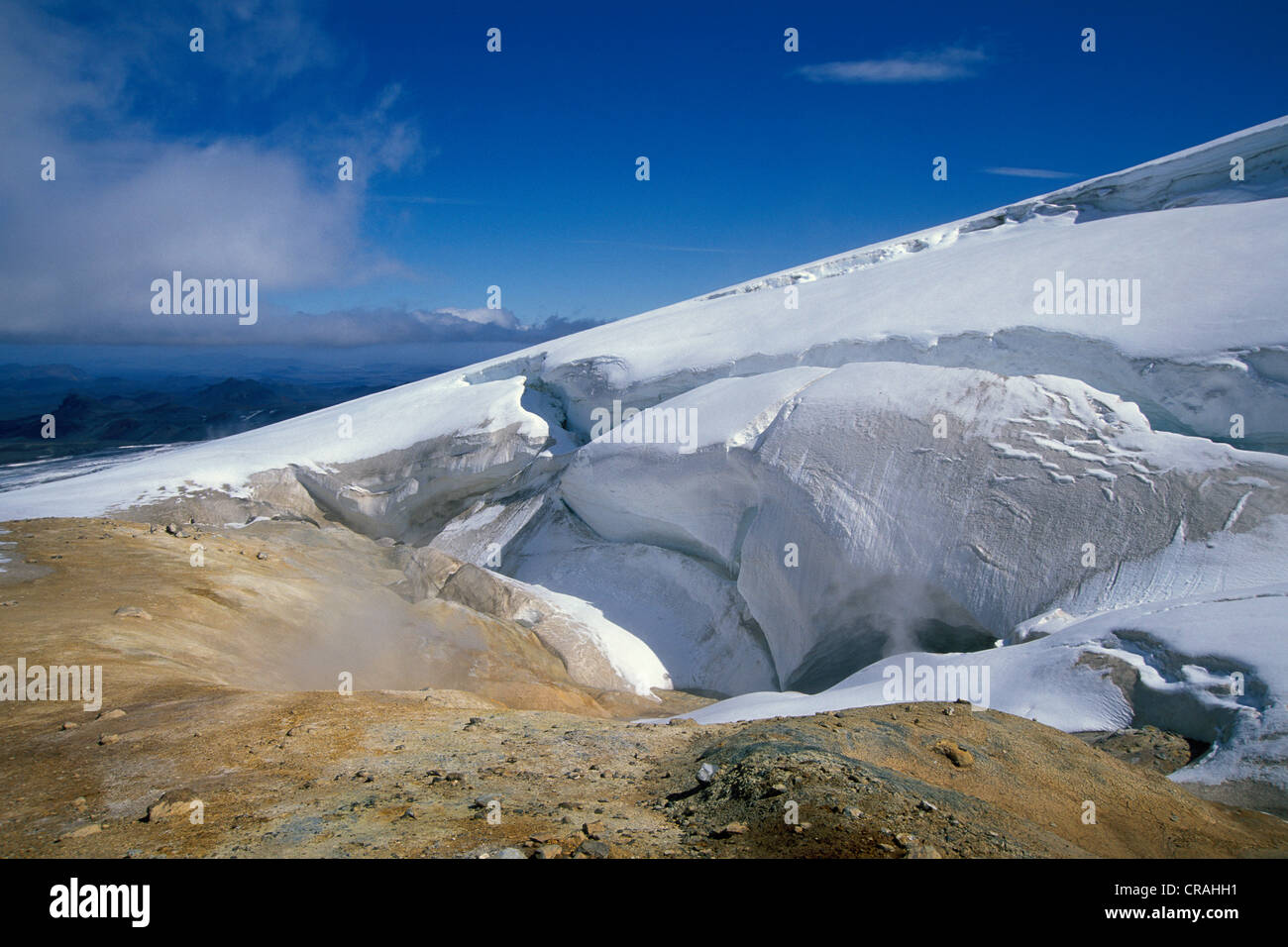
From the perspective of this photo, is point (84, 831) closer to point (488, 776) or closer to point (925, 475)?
point (488, 776)

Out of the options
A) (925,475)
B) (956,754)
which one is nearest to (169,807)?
(956,754)

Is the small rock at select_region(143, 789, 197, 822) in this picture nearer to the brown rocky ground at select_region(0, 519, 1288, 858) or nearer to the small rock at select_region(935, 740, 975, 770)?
the brown rocky ground at select_region(0, 519, 1288, 858)

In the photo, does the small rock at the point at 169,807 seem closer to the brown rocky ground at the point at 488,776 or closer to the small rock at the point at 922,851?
the brown rocky ground at the point at 488,776

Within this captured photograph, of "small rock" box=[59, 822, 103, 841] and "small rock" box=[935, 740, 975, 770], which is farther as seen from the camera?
"small rock" box=[935, 740, 975, 770]

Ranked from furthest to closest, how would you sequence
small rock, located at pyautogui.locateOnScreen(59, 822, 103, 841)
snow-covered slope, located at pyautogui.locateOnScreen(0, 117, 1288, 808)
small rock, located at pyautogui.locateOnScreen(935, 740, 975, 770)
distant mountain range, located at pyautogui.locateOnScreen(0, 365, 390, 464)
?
1. distant mountain range, located at pyautogui.locateOnScreen(0, 365, 390, 464)
2. snow-covered slope, located at pyautogui.locateOnScreen(0, 117, 1288, 808)
3. small rock, located at pyautogui.locateOnScreen(935, 740, 975, 770)
4. small rock, located at pyautogui.locateOnScreen(59, 822, 103, 841)

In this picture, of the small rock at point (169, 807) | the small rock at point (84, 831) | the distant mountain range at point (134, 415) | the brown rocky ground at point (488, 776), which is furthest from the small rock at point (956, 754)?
the distant mountain range at point (134, 415)

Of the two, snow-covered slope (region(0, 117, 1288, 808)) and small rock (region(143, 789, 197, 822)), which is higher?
snow-covered slope (region(0, 117, 1288, 808))

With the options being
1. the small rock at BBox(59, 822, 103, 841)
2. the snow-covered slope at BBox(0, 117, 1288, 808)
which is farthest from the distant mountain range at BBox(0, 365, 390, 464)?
the small rock at BBox(59, 822, 103, 841)

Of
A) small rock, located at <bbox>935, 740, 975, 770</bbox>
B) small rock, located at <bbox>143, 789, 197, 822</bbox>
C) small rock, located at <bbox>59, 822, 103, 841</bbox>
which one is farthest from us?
small rock, located at <bbox>935, 740, 975, 770</bbox>
